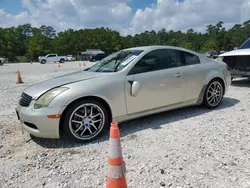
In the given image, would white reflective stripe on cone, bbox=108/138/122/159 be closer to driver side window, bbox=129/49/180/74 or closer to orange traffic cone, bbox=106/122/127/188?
orange traffic cone, bbox=106/122/127/188

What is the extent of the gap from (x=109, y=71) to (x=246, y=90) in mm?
4998

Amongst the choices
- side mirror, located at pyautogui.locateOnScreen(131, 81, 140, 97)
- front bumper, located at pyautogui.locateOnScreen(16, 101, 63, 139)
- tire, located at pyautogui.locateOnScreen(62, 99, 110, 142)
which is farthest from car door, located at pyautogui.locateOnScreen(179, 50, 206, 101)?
front bumper, located at pyautogui.locateOnScreen(16, 101, 63, 139)

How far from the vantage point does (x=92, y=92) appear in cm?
338

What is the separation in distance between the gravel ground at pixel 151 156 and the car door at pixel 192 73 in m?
0.53

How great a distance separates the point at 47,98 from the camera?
3225 millimetres

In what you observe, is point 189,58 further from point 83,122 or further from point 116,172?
point 116,172

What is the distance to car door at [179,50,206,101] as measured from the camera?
14.5 feet

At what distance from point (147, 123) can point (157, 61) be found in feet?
3.89

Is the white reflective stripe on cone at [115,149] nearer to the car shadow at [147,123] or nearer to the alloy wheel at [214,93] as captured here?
the car shadow at [147,123]

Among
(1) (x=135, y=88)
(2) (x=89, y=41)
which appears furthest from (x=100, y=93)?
(2) (x=89, y=41)

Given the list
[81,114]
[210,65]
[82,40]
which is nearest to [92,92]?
[81,114]

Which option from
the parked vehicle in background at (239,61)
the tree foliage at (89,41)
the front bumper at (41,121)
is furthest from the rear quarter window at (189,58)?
the tree foliage at (89,41)

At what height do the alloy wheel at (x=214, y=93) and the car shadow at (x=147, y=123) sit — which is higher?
the alloy wheel at (x=214, y=93)

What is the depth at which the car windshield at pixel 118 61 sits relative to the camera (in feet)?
12.8
